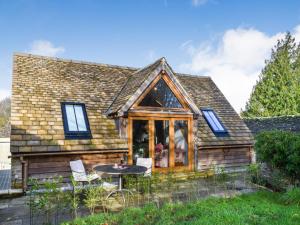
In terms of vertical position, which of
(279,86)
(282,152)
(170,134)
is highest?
(279,86)

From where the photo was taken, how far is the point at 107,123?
11.6 m

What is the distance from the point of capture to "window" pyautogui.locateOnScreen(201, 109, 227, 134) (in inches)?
545

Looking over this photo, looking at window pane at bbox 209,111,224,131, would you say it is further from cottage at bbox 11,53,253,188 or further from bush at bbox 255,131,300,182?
bush at bbox 255,131,300,182

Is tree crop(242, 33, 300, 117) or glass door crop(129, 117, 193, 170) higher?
tree crop(242, 33, 300, 117)

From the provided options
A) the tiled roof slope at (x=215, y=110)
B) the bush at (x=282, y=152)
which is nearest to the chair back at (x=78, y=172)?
the tiled roof slope at (x=215, y=110)

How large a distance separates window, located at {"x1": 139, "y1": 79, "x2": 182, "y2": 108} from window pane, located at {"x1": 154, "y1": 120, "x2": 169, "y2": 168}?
2.71ft

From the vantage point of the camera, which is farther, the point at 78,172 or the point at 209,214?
the point at 78,172

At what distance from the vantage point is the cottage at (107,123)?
984 cm

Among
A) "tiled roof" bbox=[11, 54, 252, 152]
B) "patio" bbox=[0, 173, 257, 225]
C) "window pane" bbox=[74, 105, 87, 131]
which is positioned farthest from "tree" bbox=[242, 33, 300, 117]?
"window pane" bbox=[74, 105, 87, 131]

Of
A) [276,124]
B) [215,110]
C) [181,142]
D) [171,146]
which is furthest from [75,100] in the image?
[276,124]

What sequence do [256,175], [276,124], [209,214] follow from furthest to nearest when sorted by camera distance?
[276,124]
[256,175]
[209,214]

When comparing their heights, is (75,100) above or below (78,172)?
above

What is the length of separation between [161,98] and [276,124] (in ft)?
50.0

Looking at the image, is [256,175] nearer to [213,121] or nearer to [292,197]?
[292,197]
